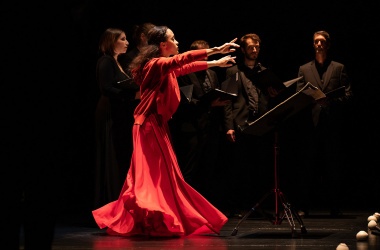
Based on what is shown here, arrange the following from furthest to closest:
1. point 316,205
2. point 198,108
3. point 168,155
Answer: point 316,205 → point 198,108 → point 168,155

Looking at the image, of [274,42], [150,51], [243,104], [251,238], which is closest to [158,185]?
[251,238]

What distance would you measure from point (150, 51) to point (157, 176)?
0.91 m

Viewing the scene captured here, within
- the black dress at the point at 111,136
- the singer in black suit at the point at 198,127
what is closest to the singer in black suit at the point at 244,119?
the singer in black suit at the point at 198,127

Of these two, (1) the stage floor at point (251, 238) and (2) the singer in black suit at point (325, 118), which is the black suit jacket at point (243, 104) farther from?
(1) the stage floor at point (251, 238)

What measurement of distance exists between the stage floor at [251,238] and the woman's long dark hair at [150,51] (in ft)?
3.99

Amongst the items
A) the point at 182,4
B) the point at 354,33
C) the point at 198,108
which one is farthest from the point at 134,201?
the point at 354,33

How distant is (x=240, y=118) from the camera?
21.8 feet

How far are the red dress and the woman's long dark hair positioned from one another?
78 millimetres

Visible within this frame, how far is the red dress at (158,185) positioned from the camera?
17.0 feet

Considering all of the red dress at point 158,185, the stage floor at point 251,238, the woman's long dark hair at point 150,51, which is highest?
the woman's long dark hair at point 150,51

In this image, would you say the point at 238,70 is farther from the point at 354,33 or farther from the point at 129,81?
the point at 354,33

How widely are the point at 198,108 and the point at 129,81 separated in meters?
0.90

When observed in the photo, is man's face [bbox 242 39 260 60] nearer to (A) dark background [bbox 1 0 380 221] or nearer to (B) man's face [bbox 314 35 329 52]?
(B) man's face [bbox 314 35 329 52]

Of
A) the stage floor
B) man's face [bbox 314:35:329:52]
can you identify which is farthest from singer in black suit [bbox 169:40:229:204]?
man's face [bbox 314:35:329:52]
